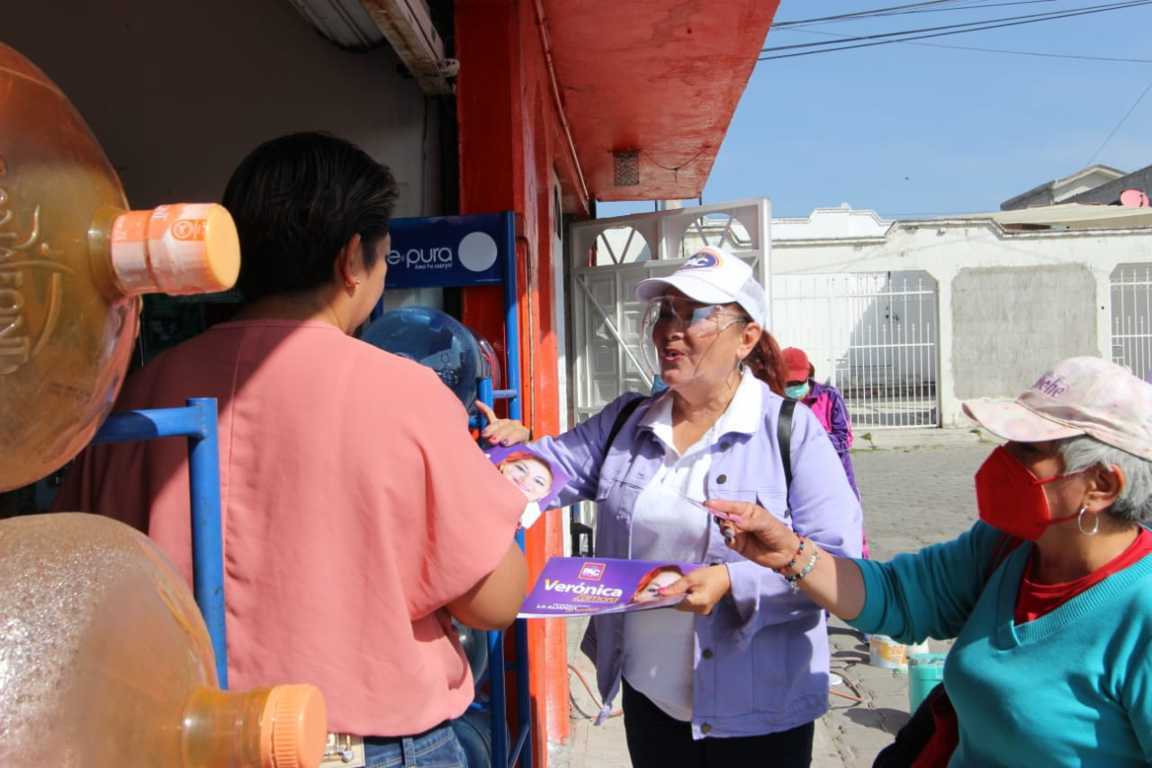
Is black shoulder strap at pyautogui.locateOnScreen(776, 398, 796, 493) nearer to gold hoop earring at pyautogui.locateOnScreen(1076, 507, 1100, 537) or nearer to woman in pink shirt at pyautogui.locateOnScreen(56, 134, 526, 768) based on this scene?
gold hoop earring at pyautogui.locateOnScreen(1076, 507, 1100, 537)

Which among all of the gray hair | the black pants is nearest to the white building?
the black pants

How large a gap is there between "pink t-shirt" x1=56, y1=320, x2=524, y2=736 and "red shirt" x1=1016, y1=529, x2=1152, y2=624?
39.5 inches

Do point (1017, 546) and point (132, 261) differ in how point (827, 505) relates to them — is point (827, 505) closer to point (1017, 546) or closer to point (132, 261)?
point (1017, 546)

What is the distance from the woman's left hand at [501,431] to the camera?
2.42m

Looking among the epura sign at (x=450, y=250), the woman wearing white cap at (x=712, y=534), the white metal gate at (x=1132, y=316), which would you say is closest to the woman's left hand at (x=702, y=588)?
the woman wearing white cap at (x=712, y=534)

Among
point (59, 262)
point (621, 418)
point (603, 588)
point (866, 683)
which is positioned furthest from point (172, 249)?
point (866, 683)

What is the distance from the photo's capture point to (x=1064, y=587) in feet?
5.18

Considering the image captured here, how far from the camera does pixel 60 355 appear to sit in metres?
0.73

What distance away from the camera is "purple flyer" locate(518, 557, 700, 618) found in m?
1.81

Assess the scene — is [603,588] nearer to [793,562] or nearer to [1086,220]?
[793,562]

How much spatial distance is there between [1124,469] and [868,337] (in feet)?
51.0

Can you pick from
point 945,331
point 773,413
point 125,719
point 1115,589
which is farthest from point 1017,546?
point 945,331

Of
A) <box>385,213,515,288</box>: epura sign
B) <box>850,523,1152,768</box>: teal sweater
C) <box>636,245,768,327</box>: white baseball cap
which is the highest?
<box>385,213,515,288</box>: epura sign

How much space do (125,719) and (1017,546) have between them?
1.64 meters
